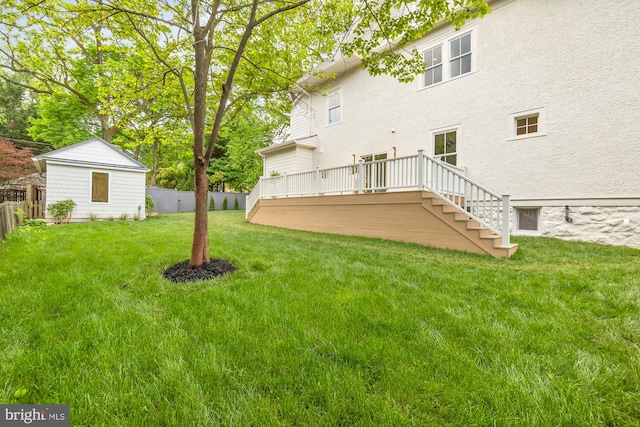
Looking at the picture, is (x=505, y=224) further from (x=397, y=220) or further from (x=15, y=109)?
(x=15, y=109)

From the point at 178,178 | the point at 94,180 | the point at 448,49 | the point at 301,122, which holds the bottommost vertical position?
the point at 94,180

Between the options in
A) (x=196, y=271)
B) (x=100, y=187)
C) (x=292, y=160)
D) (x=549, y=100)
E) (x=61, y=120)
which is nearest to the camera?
(x=196, y=271)

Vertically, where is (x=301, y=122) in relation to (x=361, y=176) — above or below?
above

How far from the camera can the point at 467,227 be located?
5617mm

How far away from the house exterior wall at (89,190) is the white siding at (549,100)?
464 inches

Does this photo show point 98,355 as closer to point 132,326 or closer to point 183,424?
point 132,326

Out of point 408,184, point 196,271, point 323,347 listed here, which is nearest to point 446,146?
point 408,184

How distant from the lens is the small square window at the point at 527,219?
719cm

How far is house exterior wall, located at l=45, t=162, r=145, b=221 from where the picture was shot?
10219mm

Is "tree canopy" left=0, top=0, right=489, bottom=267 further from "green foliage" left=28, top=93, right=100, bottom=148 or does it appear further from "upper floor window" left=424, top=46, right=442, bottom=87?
"green foliage" left=28, top=93, right=100, bottom=148

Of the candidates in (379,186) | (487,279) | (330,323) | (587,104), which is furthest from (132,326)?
(587,104)

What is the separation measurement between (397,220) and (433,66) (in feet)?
18.2

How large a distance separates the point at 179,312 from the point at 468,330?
2444 millimetres

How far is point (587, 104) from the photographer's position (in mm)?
6258
